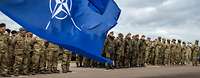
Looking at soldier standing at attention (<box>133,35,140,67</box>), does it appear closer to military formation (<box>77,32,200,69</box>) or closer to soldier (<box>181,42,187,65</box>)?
military formation (<box>77,32,200,69</box>)

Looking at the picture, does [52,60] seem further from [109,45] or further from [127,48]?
[127,48]

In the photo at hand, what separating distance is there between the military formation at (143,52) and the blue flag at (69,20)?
47.1 ft

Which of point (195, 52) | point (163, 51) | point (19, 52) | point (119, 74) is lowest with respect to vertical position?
point (119, 74)

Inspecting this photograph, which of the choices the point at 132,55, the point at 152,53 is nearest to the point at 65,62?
the point at 132,55

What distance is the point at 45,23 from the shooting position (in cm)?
927

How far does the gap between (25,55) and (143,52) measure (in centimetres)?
1117

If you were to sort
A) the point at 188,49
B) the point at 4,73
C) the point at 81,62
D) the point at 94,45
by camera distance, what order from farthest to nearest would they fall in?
the point at 188,49, the point at 81,62, the point at 4,73, the point at 94,45

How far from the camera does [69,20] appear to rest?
9.77m

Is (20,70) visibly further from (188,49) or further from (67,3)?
(188,49)

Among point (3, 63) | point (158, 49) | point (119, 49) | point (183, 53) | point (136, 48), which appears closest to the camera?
point (3, 63)

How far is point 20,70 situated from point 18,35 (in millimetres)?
1225

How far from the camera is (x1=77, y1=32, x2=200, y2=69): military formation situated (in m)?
26.7

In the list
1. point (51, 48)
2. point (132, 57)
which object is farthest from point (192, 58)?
point (51, 48)

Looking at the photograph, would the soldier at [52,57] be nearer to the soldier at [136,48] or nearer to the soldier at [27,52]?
the soldier at [27,52]
